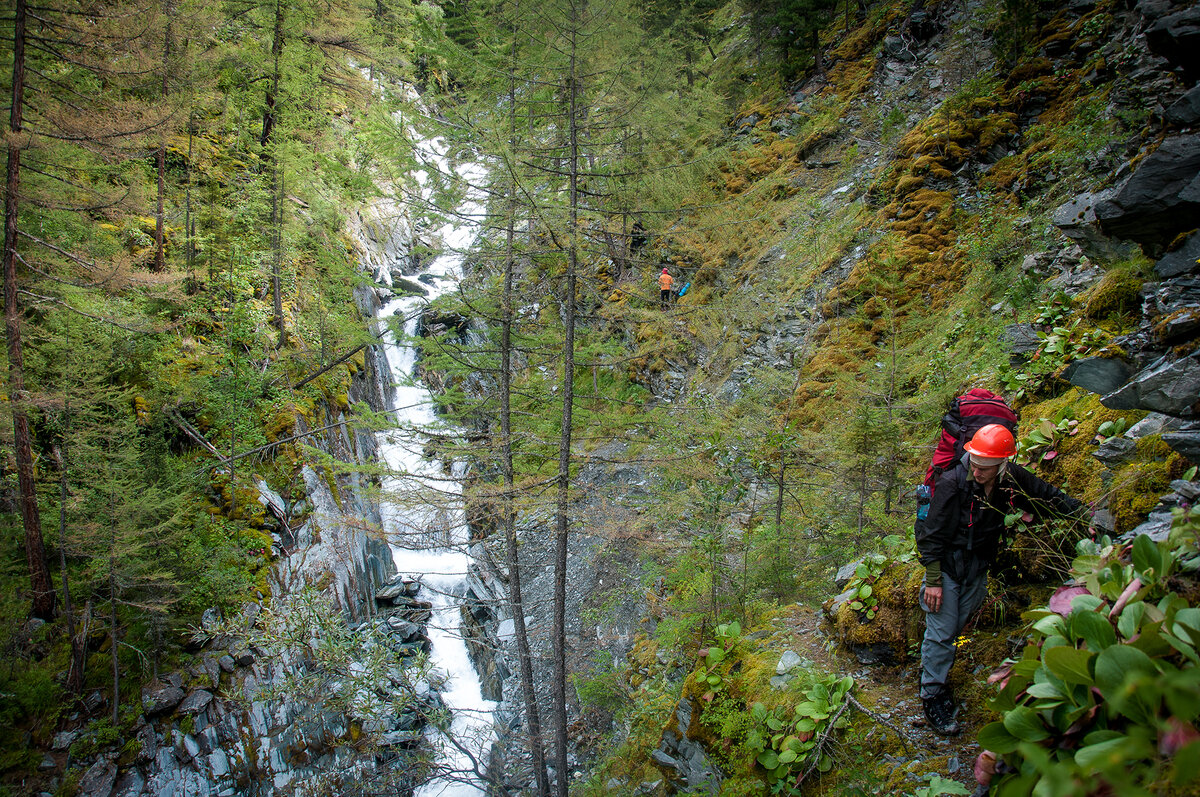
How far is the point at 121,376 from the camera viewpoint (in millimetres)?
10164

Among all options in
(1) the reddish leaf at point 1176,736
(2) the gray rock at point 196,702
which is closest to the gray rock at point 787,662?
(1) the reddish leaf at point 1176,736

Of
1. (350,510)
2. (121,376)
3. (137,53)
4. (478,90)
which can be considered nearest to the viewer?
(478,90)

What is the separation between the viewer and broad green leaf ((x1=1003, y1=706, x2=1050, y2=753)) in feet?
5.49

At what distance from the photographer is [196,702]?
27.7 feet

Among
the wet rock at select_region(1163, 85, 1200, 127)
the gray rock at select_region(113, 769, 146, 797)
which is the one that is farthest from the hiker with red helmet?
the gray rock at select_region(113, 769, 146, 797)

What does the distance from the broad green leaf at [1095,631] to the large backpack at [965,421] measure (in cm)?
154

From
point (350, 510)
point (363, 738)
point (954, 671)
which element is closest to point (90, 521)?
point (350, 510)

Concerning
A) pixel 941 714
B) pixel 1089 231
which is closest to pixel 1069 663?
pixel 941 714

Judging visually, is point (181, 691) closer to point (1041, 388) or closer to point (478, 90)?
point (478, 90)

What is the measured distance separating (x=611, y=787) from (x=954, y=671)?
5.04 m

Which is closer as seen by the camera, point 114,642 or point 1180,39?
point 1180,39

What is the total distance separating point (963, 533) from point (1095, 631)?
1410mm

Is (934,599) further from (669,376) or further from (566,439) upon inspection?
(669,376)

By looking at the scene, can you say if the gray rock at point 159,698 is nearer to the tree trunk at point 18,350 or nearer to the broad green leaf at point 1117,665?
the tree trunk at point 18,350
